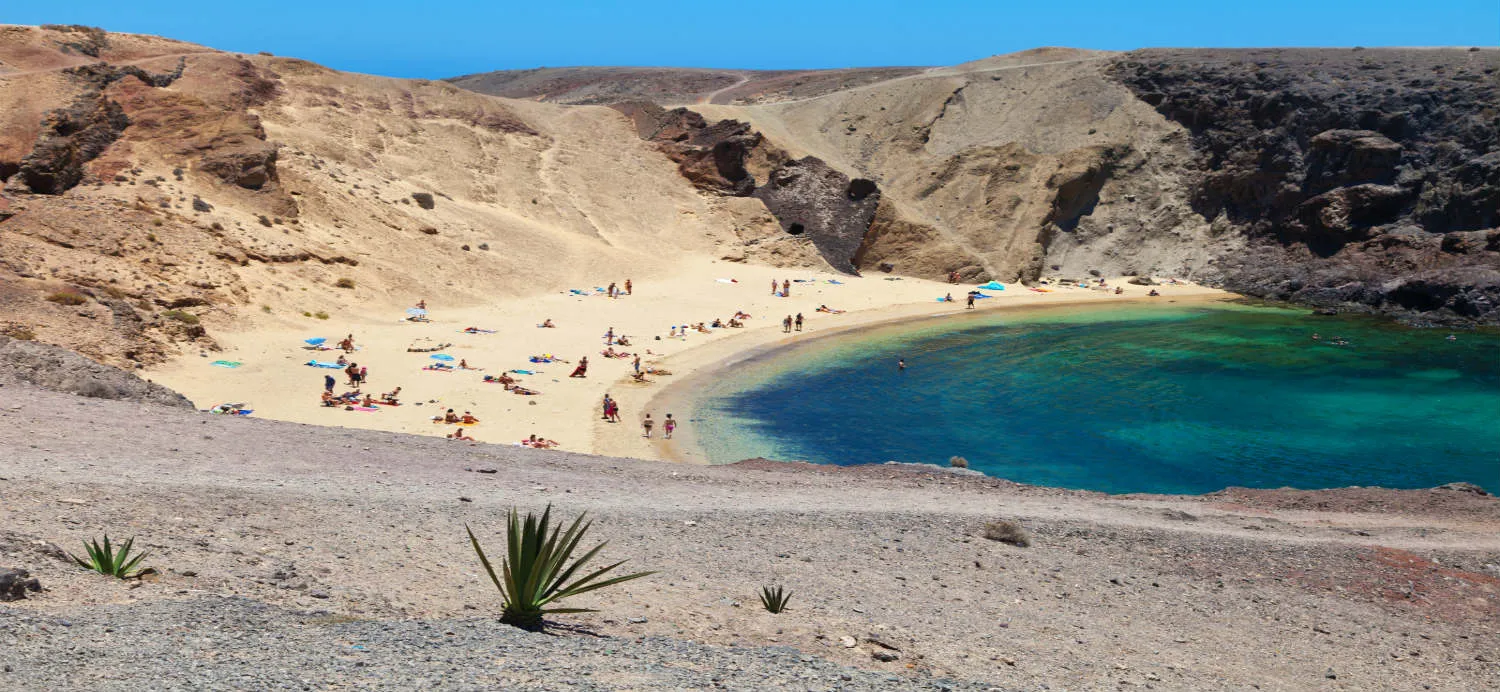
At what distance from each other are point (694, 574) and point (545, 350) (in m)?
21.2

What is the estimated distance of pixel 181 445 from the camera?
13.7 m

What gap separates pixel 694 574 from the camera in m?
10.5

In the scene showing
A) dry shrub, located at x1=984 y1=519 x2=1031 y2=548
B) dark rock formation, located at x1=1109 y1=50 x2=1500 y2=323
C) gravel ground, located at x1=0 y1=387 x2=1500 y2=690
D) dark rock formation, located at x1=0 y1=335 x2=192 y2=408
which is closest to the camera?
gravel ground, located at x1=0 y1=387 x2=1500 y2=690

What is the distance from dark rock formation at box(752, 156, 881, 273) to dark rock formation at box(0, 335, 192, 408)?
3442 cm

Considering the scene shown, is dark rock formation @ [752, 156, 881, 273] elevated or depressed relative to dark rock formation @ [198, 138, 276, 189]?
Result: elevated

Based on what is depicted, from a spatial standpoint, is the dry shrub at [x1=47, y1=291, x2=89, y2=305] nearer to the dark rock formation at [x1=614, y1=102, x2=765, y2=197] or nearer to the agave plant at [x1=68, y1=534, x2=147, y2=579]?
the agave plant at [x1=68, y1=534, x2=147, y2=579]

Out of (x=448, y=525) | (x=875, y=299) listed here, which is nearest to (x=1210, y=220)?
(x=875, y=299)

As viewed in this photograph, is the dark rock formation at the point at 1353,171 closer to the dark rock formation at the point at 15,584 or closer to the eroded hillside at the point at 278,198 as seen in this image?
the eroded hillside at the point at 278,198

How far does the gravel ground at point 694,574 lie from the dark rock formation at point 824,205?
33.6 metres

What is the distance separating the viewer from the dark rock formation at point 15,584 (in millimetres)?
6922

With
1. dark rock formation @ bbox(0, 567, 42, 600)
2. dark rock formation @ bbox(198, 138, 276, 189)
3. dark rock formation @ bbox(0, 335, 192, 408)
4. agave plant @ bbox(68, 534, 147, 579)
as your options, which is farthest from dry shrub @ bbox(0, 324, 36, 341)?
dark rock formation @ bbox(0, 567, 42, 600)

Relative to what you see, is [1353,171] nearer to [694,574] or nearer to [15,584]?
[694,574]

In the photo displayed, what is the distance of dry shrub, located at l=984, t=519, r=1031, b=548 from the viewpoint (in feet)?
42.8

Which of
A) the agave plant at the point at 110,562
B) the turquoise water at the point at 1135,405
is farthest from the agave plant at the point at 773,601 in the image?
the turquoise water at the point at 1135,405
